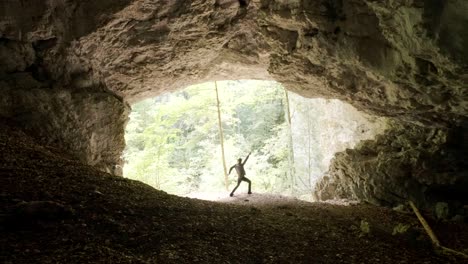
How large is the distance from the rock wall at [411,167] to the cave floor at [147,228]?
1.28m

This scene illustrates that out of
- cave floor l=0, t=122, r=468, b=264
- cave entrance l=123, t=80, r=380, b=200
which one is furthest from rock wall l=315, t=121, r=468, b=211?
cave entrance l=123, t=80, r=380, b=200

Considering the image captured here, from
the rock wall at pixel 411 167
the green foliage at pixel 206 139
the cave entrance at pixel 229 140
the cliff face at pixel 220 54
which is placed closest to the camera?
the cliff face at pixel 220 54

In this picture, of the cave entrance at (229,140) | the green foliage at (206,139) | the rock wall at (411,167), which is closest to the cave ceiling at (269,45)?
the rock wall at (411,167)

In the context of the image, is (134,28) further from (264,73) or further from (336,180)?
(336,180)

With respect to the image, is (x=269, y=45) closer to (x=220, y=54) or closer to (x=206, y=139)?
(x=220, y=54)

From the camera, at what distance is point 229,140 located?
2347 centimetres

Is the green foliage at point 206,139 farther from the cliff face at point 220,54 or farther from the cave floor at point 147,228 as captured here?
the cave floor at point 147,228

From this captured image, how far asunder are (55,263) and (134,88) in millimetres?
7862

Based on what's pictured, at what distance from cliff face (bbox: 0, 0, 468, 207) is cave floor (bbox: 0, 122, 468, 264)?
1514 mm

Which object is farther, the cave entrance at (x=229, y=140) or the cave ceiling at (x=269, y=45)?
the cave entrance at (x=229, y=140)

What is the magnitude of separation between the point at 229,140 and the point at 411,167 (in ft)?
49.9

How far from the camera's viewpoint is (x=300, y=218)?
23.7ft

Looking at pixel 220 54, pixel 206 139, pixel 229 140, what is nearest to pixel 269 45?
pixel 220 54

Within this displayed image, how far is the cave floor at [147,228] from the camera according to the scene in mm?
3873
